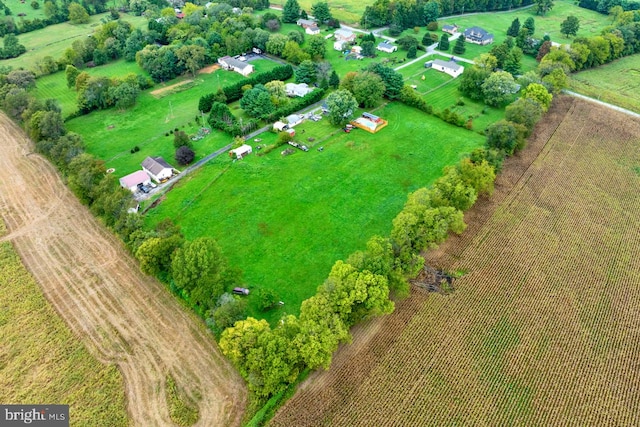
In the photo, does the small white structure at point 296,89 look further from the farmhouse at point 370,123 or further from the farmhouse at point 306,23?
the farmhouse at point 306,23

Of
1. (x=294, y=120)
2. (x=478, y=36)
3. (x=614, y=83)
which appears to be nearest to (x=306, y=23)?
(x=478, y=36)

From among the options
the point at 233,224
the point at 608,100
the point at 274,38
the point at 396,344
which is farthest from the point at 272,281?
the point at 608,100

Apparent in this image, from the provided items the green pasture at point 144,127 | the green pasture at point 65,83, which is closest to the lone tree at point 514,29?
the green pasture at point 144,127

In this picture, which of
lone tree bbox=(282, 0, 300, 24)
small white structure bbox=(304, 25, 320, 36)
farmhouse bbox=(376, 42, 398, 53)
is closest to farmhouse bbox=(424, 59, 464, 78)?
farmhouse bbox=(376, 42, 398, 53)

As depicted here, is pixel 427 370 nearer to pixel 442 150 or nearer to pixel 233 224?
pixel 233 224

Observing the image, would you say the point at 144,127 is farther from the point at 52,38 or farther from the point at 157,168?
the point at 52,38

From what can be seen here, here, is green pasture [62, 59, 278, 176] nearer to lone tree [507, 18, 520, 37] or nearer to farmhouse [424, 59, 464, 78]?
farmhouse [424, 59, 464, 78]
